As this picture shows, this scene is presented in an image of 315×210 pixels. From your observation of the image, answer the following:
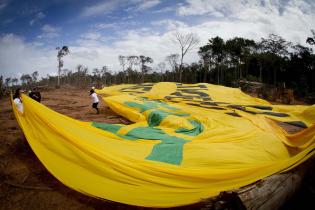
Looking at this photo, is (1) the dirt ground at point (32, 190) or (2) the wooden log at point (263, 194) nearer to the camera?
(2) the wooden log at point (263, 194)

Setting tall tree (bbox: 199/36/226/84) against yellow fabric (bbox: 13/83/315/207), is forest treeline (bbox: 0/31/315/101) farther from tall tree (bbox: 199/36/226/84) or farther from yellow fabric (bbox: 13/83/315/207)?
yellow fabric (bbox: 13/83/315/207)

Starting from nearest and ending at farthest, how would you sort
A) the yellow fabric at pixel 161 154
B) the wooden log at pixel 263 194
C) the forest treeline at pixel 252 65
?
the wooden log at pixel 263 194 → the yellow fabric at pixel 161 154 → the forest treeline at pixel 252 65

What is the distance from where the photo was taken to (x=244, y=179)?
2178mm

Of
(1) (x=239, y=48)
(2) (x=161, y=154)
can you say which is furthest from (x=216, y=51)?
(2) (x=161, y=154)

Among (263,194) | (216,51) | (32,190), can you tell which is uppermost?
(216,51)

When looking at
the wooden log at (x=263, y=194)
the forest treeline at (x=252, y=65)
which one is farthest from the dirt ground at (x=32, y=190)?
the forest treeline at (x=252, y=65)

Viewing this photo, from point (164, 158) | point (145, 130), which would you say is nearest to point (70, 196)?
point (164, 158)

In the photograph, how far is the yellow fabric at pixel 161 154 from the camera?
7.20 feet

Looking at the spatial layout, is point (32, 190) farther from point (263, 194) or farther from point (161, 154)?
point (263, 194)

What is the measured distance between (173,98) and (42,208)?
545cm

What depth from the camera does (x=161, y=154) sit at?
9.94ft

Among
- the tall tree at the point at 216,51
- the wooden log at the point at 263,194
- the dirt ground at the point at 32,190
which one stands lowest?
the dirt ground at the point at 32,190

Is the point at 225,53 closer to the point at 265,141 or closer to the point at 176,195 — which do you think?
the point at 265,141

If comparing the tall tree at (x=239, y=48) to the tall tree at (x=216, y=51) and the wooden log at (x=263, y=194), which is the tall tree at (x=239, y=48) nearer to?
the tall tree at (x=216, y=51)
